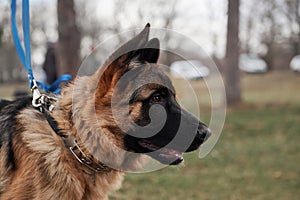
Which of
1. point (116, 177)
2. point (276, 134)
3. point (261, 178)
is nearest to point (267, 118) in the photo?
point (276, 134)

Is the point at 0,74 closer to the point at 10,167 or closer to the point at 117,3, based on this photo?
the point at 117,3

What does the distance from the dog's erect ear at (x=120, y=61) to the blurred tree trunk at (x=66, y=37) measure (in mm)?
7532

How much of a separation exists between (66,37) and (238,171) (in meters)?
5.68

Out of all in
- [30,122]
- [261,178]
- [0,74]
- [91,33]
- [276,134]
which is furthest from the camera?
[0,74]

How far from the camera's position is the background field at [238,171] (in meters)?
7.43

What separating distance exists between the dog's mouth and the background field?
3.15 m

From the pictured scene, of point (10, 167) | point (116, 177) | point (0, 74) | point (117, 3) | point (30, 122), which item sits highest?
point (117, 3)

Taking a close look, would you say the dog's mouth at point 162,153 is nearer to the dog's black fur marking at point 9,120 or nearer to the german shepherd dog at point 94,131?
the german shepherd dog at point 94,131

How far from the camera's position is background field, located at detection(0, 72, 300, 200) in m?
7.43

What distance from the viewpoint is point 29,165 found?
11.8 feet

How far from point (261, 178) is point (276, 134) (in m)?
6.15

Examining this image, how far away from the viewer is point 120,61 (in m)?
3.65

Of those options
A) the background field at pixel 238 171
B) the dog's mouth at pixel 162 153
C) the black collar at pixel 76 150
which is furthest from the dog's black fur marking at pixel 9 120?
the background field at pixel 238 171

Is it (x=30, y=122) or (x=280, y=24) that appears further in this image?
(x=280, y=24)
